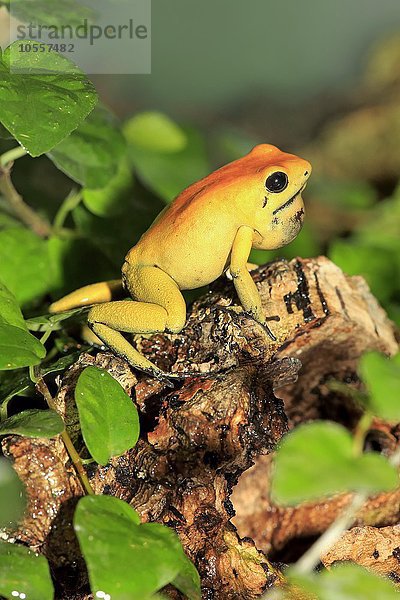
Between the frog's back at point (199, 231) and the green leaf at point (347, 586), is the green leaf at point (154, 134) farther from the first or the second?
the green leaf at point (347, 586)

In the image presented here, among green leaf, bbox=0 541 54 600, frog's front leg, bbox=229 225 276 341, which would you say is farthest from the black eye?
green leaf, bbox=0 541 54 600

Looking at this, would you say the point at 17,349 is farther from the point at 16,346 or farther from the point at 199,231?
the point at 199,231

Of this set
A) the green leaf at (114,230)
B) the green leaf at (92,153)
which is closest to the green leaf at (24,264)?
the green leaf at (114,230)

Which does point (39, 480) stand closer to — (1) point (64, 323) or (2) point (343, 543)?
(1) point (64, 323)

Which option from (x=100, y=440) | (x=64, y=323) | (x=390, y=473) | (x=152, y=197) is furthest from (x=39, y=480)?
(x=152, y=197)
